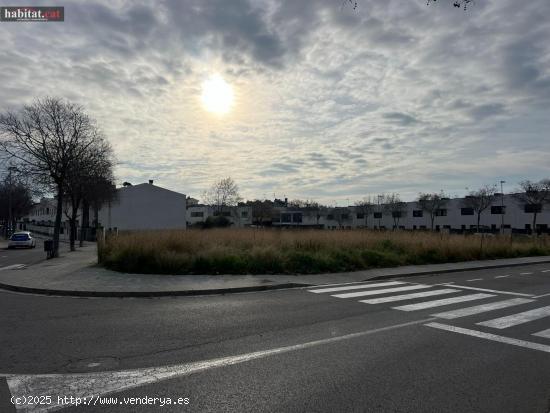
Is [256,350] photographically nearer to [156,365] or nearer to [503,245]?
[156,365]

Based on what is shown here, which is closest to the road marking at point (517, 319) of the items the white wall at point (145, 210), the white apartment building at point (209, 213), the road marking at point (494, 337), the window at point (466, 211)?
the road marking at point (494, 337)

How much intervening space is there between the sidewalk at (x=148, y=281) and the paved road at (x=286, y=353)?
1012 mm

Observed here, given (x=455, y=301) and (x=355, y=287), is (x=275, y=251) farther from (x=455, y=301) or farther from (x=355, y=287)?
(x=455, y=301)

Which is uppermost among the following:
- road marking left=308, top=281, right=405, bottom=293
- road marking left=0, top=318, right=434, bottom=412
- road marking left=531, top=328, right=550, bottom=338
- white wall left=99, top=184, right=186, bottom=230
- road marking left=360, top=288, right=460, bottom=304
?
white wall left=99, top=184, right=186, bottom=230

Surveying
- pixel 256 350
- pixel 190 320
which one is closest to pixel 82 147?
pixel 190 320

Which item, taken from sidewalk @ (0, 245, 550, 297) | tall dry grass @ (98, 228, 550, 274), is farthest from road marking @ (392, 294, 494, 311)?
tall dry grass @ (98, 228, 550, 274)

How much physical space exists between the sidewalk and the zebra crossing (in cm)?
140

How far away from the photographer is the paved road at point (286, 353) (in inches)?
188

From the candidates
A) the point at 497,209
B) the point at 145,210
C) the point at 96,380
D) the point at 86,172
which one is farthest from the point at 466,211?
the point at 96,380

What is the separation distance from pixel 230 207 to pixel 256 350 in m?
94.4

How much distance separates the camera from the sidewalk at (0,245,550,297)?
12.1 meters

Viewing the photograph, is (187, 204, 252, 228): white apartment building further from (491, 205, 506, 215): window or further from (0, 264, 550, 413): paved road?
(0, 264, 550, 413): paved road

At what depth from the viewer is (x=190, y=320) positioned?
8.62 m

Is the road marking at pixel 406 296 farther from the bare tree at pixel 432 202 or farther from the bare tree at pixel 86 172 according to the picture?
the bare tree at pixel 432 202
